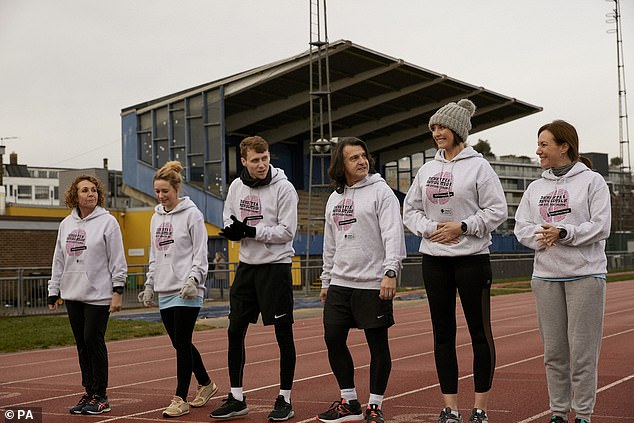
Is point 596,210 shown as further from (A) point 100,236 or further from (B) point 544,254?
(A) point 100,236

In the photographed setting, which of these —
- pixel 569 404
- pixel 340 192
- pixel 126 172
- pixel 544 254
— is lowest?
pixel 569 404

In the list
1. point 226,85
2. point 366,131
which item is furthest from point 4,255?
point 366,131

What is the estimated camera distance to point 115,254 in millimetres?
8344

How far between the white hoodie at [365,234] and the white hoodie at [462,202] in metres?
0.29

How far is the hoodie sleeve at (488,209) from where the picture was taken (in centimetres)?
621

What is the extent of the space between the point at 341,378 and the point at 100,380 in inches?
89.2

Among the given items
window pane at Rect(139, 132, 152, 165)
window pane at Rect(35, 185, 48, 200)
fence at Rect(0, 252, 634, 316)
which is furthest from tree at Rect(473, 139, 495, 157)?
window pane at Rect(139, 132, 152, 165)

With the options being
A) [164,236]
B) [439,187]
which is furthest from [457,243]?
[164,236]

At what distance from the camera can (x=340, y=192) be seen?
7.14m

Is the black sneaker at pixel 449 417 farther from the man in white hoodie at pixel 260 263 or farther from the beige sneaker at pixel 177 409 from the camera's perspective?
the beige sneaker at pixel 177 409

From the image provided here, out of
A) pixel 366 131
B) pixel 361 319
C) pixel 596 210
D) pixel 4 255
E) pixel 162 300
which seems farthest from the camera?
pixel 366 131

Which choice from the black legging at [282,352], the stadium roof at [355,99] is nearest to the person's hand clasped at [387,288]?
the black legging at [282,352]

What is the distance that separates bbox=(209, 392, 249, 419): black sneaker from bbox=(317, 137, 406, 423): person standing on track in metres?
0.71

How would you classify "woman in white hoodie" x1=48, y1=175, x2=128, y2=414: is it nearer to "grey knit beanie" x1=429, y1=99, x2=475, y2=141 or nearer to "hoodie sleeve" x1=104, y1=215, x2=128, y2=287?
Answer: "hoodie sleeve" x1=104, y1=215, x2=128, y2=287
